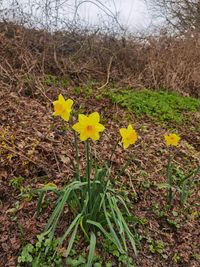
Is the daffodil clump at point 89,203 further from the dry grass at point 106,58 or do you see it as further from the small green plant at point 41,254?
the dry grass at point 106,58

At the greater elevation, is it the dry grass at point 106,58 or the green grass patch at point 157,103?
the dry grass at point 106,58

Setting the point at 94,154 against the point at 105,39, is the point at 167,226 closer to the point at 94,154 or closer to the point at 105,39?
the point at 94,154

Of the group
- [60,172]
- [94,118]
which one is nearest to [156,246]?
[60,172]

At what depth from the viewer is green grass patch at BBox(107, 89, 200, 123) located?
5.28m

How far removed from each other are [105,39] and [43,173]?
4.73 meters

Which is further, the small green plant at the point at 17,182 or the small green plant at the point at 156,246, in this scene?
the small green plant at the point at 17,182

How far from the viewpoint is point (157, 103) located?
5.61m

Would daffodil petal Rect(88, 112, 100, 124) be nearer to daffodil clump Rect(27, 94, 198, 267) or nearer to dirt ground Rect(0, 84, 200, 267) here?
daffodil clump Rect(27, 94, 198, 267)

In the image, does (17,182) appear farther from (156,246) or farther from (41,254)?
(156,246)

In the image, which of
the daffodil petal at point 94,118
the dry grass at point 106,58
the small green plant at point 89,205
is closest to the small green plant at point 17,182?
the small green plant at point 89,205

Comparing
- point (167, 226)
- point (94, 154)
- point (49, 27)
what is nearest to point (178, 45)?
point (49, 27)

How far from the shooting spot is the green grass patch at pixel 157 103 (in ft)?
17.3

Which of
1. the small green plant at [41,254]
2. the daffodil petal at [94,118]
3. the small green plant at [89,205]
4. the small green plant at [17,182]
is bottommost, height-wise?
the small green plant at [41,254]

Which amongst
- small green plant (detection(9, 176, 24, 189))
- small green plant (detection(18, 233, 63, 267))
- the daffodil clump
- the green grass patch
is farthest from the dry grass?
small green plant (detection(18, 233, 63, 267))
